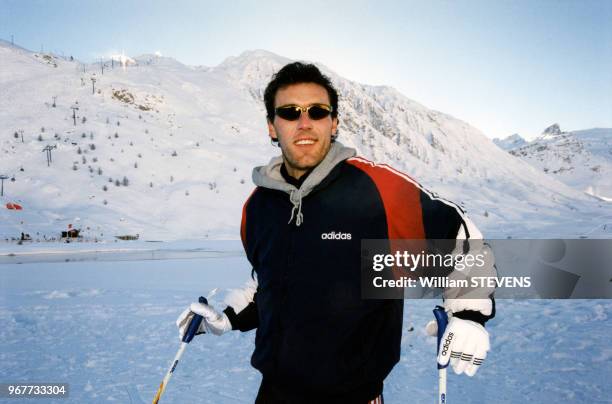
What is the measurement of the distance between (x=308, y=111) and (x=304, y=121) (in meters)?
0.06

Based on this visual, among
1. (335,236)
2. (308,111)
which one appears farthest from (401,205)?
(308,111)

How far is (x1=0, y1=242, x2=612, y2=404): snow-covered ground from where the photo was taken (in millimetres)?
4004

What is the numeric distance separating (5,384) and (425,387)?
12.0ft

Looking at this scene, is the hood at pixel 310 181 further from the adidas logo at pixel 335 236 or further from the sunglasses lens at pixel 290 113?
the sunglasses lens at pixel 290 113

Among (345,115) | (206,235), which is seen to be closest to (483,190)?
(345,115)

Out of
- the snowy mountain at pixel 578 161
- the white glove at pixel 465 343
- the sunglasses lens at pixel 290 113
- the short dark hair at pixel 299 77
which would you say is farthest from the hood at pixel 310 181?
the snowy mountain at pixel 578 161

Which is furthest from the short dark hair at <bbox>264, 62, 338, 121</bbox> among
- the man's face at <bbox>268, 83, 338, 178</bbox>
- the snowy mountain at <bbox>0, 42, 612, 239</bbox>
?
the snowy mountain at <bbox>0, 42, 612, 239</bbox>

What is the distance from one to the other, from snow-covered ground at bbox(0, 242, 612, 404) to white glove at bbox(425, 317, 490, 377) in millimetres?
2316

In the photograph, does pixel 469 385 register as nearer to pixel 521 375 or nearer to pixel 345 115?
pixel 521 375

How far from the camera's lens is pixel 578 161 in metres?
70.6

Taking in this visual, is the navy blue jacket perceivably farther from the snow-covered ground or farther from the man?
the snow-covered ground

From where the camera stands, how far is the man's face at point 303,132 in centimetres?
215

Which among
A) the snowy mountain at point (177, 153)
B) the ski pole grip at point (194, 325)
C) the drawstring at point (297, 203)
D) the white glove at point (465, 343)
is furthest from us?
the snowy mountain at point (177, 153)

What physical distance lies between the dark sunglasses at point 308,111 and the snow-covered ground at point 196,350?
2716 mm
